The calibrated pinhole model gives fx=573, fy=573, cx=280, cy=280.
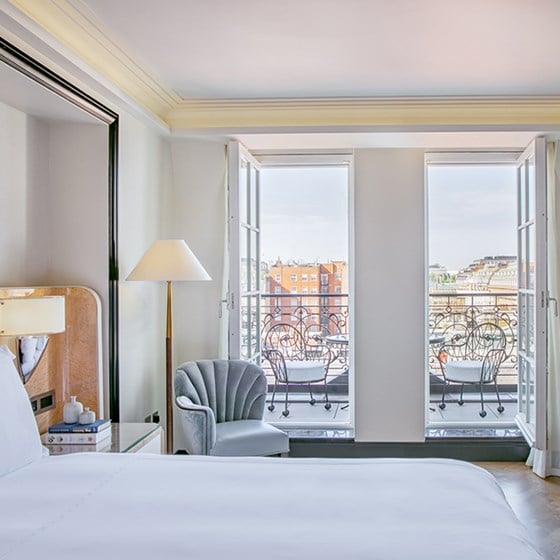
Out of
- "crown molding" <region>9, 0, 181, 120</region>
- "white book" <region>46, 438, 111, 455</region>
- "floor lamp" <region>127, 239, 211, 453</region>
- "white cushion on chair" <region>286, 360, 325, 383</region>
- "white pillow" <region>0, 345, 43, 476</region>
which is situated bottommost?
"white cushion on chair" <region>286, 360, 325, 383</region>

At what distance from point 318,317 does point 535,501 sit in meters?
2.88

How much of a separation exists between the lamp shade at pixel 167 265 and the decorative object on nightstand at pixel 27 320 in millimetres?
704

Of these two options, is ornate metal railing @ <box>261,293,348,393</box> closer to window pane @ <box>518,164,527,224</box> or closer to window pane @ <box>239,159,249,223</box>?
window pane @ <box>239,159,249,223</box>

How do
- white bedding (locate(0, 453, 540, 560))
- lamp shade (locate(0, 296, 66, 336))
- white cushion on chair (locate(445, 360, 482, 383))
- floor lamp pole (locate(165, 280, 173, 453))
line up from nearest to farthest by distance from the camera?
white bedding (locate(0, 453, 540, 560))
lamp shade (locate(0, 296, 66, 336))
floor lamp pole (locate(165, 280, 173, 453))
white cushion on chair (locate(445, 360, 482, 383))

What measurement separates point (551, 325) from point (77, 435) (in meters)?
3.18

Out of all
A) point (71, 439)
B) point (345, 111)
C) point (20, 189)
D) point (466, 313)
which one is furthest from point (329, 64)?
point (466, 313)

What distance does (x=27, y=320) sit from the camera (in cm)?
235

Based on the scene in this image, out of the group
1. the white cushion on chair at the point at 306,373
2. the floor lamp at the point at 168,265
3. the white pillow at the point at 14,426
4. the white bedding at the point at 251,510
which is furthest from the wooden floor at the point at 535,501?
the white pillow at the point at 14,426

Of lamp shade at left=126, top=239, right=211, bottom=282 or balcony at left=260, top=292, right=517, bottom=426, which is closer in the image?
lamp shade at left=126, top=239, right=211, bottom=282

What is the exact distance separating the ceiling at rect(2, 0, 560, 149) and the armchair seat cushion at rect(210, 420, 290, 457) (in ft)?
6.37

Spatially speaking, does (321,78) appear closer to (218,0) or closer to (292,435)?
(218,0)

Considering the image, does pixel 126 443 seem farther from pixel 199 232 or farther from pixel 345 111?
Answer: pixel 345 111

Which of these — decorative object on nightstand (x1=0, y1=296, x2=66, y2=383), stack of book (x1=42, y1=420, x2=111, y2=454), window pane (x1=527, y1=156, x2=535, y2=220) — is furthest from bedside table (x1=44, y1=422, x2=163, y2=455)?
window pane (x1=527, y1=156, x2=535, y2=220)

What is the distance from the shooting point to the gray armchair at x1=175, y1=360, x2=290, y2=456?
3.27 metres
